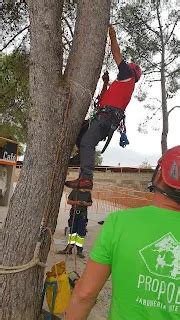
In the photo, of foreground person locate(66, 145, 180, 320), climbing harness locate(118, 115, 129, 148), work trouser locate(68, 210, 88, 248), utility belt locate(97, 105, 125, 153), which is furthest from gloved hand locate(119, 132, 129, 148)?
foreground person locate(66, 145, 180, 320)

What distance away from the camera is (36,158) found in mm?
3982

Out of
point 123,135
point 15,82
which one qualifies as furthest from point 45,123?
point 15,82

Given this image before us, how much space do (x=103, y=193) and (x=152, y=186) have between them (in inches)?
856

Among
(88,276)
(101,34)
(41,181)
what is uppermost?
(101,34)

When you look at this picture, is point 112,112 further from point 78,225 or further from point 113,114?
point 78,225

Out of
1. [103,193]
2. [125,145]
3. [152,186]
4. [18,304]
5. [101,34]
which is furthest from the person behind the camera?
[103,193]

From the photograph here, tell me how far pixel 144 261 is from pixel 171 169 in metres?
0.44

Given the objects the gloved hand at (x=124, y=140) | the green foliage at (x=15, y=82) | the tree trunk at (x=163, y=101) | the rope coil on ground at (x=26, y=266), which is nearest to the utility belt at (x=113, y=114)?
the gloved hand at (x=124, y=140)

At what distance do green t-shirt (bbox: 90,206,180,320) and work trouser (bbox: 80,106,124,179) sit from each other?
2.62 meters

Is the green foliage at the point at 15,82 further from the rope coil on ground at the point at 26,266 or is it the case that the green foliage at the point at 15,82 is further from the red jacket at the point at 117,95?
the rope coil on ground at the point at 26,266

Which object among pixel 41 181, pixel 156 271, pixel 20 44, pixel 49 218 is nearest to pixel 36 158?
pixel 41 181

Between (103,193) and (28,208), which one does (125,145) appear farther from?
(103,193)

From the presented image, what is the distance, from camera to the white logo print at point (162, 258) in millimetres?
2008

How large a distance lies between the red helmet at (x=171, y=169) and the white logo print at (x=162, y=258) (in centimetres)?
26
